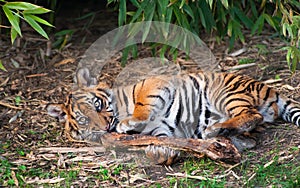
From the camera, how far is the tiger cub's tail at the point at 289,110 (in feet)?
15.8

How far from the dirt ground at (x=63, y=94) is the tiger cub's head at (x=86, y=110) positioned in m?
0.14

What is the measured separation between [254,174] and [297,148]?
0.52m

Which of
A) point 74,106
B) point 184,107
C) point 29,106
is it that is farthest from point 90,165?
point 29,106

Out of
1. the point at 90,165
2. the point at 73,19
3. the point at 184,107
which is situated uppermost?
the point at 73,19

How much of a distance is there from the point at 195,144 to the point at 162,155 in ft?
0.85

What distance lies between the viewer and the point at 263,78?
5859mm

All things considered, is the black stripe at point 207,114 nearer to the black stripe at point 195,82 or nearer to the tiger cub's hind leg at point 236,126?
the black stripe at point 195,82

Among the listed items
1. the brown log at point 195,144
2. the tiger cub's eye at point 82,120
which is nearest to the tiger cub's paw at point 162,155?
the brown log at point 195,144

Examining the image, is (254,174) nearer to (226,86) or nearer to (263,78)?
(226,86)

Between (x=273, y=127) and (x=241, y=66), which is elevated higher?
(x=241, y=66)

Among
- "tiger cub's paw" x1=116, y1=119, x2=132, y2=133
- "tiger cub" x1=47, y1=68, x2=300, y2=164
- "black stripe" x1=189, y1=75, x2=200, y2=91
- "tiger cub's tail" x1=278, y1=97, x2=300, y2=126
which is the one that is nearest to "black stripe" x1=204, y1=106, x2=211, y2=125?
"tiger cub" x1=47, y1=68, x2=300, y2=164

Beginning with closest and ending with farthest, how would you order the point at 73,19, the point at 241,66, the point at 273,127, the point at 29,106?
1. the point at 273,127
2. the point at 29,106
3. the point at 241,66
4. the point at 73,19

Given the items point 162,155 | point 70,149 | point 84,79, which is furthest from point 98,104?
point 162,155

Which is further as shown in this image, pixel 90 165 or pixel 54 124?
pixel 54 124
